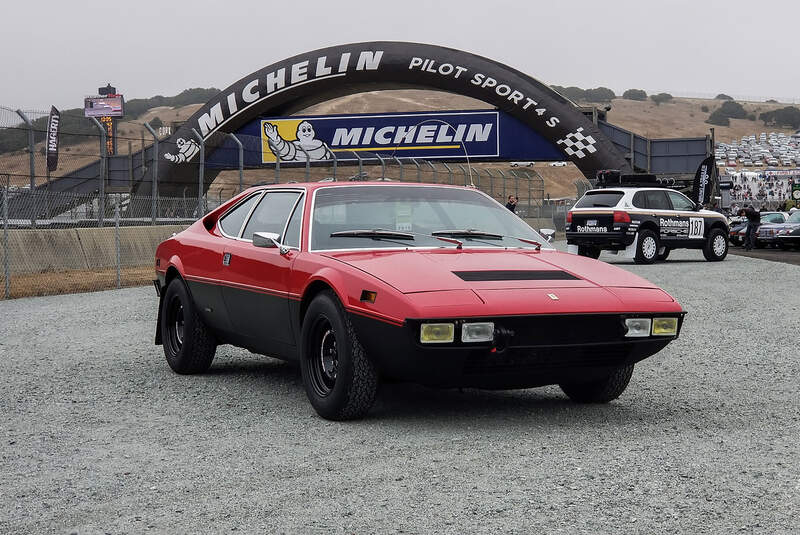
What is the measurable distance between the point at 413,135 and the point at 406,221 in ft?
133

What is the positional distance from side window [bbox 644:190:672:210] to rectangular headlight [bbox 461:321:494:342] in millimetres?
19230

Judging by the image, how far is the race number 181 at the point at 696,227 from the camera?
25.0 metres

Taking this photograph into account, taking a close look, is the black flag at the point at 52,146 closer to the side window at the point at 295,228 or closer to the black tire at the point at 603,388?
the side window at the point at 295,228

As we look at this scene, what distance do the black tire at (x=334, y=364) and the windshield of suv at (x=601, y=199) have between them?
720 inches

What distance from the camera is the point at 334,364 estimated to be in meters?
5.93

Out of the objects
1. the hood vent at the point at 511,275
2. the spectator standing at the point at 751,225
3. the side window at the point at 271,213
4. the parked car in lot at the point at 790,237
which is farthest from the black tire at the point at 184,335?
the parked car in lot at the point at 790,237

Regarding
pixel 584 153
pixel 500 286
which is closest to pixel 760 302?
pixel 500 286

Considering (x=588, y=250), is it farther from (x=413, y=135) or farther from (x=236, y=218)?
(x=413, y=135)

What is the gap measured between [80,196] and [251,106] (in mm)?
24302

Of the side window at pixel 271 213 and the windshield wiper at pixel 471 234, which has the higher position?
the side window at pixel 271 213

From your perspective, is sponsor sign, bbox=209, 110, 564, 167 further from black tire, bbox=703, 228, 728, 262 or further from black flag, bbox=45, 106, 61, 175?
black flag, bbox=45, 106, 61, 175

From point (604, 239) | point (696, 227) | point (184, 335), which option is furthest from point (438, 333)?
point (696, 227)

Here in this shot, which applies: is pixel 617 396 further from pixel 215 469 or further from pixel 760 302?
pixel 760 302

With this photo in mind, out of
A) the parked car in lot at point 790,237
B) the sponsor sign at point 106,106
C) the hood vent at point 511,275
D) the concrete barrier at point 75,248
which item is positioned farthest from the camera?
the sponsor sign at point 106,106
